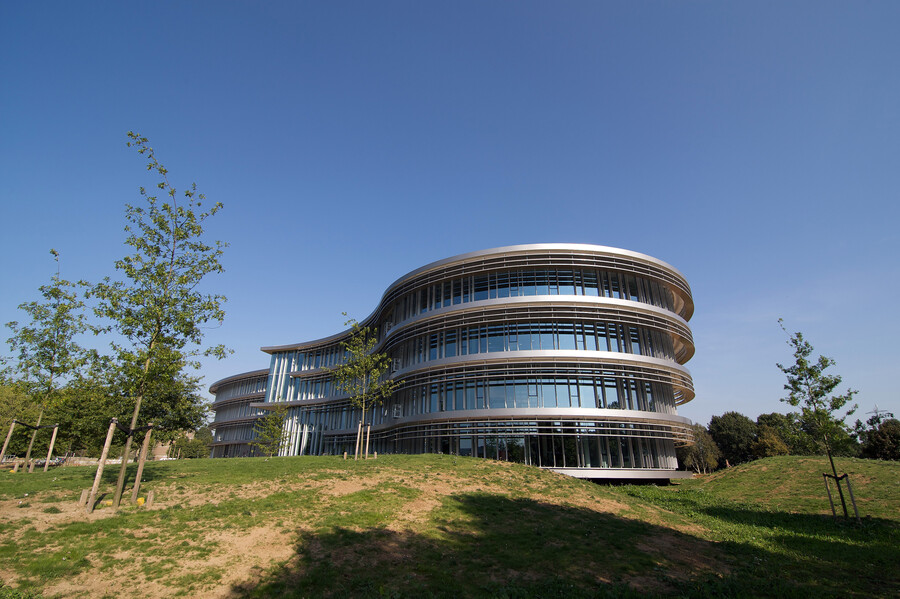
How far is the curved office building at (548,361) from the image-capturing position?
114ft

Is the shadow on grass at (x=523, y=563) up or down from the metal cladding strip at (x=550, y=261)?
down

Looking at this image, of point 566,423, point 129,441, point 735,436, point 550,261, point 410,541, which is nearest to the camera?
point 410,541

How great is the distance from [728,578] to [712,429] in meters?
91.5

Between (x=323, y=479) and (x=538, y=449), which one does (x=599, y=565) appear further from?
(x=538, y=449)

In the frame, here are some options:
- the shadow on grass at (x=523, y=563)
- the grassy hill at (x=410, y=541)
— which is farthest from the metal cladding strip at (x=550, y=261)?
the shadow on grass at (x=523, y=563)

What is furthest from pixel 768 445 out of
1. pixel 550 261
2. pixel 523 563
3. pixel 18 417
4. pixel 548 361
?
pixel 18 417

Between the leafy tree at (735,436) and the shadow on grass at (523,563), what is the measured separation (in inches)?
3213

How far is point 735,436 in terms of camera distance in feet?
278

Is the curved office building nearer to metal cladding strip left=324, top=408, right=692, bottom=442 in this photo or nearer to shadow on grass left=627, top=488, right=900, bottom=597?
metal cladding strip left=324, top=408, right=692, bottom=442

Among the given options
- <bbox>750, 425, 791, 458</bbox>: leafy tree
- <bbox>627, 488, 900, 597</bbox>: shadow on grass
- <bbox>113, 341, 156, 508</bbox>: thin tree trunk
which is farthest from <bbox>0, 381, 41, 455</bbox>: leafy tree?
<bbox>750, 425, 791, 458</bbox>: leafy tree

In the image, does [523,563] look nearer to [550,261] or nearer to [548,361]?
[548,361]

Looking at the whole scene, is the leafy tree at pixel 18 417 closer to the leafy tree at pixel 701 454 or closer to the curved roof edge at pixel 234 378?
the curved roof edge at pixel 234 378

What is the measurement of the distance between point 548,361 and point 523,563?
23.3 meters

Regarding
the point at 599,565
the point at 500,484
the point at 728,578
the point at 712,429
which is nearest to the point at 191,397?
the point at 500,484
